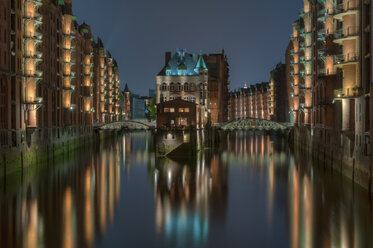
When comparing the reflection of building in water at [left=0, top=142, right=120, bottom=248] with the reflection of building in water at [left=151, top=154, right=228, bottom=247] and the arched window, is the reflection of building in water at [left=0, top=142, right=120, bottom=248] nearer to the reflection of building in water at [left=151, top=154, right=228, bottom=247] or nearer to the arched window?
the reflection of building in water at [left=151, top=154, right=228, bottom=247]

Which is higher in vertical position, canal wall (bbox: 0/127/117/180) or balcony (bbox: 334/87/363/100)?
balcony (bbox: 334/87/363/100)

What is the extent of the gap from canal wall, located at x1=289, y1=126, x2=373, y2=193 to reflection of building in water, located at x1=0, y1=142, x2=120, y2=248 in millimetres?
18554

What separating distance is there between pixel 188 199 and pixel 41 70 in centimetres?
3179

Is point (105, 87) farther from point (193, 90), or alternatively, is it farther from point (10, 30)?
point (10, 30)

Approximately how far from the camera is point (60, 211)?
29359 millimetres

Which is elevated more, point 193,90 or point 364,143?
point 193,90

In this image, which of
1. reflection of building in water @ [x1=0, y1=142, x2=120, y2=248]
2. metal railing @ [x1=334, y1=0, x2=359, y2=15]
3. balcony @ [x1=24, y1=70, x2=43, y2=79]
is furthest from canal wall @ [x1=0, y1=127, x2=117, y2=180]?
metal railing @ [x1=334, y1=0, x2=359, y2=15]

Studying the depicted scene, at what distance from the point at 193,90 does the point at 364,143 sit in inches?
2445

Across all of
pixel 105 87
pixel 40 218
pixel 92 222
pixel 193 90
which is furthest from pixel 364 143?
pixel 105 87

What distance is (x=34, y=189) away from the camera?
36.2 m

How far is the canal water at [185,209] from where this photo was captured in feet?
77.9

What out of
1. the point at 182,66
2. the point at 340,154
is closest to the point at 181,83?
the point at 182,66

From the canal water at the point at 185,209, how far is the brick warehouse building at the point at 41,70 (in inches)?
264

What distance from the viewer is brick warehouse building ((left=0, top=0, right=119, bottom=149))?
4166cm
